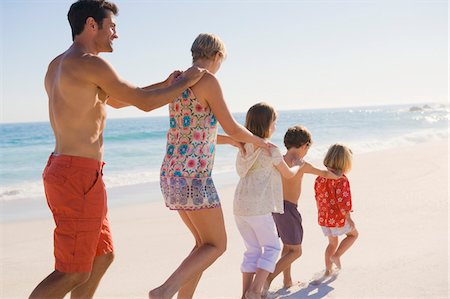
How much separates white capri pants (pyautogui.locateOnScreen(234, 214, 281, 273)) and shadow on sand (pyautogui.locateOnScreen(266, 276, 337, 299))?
1.39ft

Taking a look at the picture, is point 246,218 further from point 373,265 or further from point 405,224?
point 405,224

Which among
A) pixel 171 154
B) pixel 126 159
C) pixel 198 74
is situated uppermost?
pixel 198 74

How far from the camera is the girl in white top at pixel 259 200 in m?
4.00

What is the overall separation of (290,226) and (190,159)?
1381 millimetres

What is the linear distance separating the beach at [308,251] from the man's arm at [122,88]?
2.04 m

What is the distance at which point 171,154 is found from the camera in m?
3.56

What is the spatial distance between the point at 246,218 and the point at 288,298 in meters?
0.81

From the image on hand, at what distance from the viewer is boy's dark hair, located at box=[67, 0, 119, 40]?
3121mm

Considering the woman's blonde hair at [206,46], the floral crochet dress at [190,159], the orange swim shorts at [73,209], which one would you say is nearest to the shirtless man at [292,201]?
the floral crochet dress at [190,159]

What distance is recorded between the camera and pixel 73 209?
2.97 metres

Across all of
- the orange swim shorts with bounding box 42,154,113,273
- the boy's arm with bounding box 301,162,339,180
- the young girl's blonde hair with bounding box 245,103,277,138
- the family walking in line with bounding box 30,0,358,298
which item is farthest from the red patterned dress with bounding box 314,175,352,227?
the orange swim shorts with bounding box 42,154,113,273

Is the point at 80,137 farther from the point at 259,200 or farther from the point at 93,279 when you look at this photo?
the point at 259,200

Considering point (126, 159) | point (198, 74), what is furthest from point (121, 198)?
point (126, 159)

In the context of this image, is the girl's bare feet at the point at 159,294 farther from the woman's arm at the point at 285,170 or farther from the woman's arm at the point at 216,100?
the woman's arm at the point at 285,170
